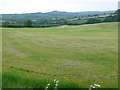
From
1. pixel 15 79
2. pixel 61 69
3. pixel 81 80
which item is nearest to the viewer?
pixel 15 79

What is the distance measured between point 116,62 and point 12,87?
1002 cm

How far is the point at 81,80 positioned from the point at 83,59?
7732 millimetres

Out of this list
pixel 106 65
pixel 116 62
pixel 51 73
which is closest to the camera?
pixel 51 73

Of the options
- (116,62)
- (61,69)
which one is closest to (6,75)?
(61,69)

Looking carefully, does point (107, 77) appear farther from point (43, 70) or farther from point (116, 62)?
point (116, 62)

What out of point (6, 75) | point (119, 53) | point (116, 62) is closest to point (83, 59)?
point (116, 62)

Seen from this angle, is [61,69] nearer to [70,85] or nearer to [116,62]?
[116,62]

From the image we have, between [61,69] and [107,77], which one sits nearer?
[107,77]

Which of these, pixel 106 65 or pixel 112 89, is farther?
pixel 106 65

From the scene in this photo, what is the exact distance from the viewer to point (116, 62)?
2033cm

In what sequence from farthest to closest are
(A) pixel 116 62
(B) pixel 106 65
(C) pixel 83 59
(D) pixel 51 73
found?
1. (C) pixel 83 59
2. (A) pixel 116 62
3. (B) pixel 106 65
4. (D) pixel 51 73

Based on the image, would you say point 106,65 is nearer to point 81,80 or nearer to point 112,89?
point 81,80

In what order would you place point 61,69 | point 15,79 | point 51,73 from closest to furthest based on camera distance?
point 15,79 < point 51,73 < point 61,69

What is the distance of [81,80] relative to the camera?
46.8 ft
